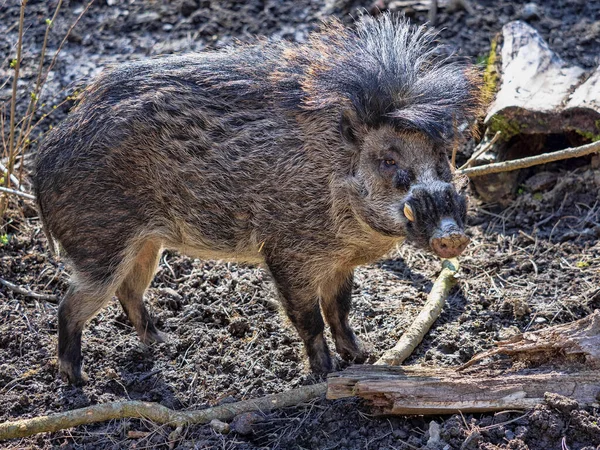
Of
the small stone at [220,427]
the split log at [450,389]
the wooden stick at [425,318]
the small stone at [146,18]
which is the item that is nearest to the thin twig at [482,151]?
the wooden stick at [425,318]

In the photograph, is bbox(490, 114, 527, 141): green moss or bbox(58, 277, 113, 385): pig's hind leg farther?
bbox(490, 114, 527, 141): green moss

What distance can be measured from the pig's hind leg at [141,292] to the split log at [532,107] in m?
2.82

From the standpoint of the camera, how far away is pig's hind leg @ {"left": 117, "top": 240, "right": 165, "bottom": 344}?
6199mm

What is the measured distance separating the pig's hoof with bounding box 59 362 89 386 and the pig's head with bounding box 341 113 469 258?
221 centimetres

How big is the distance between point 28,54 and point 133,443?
555 cm

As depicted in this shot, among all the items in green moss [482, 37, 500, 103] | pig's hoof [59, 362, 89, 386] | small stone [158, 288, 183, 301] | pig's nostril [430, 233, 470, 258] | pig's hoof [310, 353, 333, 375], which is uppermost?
pig's nostril [430, 233, 470, 258]

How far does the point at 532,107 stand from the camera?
22.9 feet

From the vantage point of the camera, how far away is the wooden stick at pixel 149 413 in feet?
16.2

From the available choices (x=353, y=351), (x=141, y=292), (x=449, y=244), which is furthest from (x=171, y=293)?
(x=449, y=244)

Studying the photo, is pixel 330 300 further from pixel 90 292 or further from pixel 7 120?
pixel 7 120

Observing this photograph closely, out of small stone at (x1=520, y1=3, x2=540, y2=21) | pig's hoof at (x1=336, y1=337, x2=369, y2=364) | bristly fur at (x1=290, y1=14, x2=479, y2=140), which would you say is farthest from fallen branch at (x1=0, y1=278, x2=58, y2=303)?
small stone at (x1=520, y1=3, x2=540, y2=21)

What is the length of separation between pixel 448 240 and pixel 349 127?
116cm

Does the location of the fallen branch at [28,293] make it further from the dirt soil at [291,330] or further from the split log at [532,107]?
the split log at [532,107]

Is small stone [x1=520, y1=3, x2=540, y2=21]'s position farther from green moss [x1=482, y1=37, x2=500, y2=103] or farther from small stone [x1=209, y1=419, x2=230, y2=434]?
small stone [x1=209, y1=419, x2=230, y2=434]
